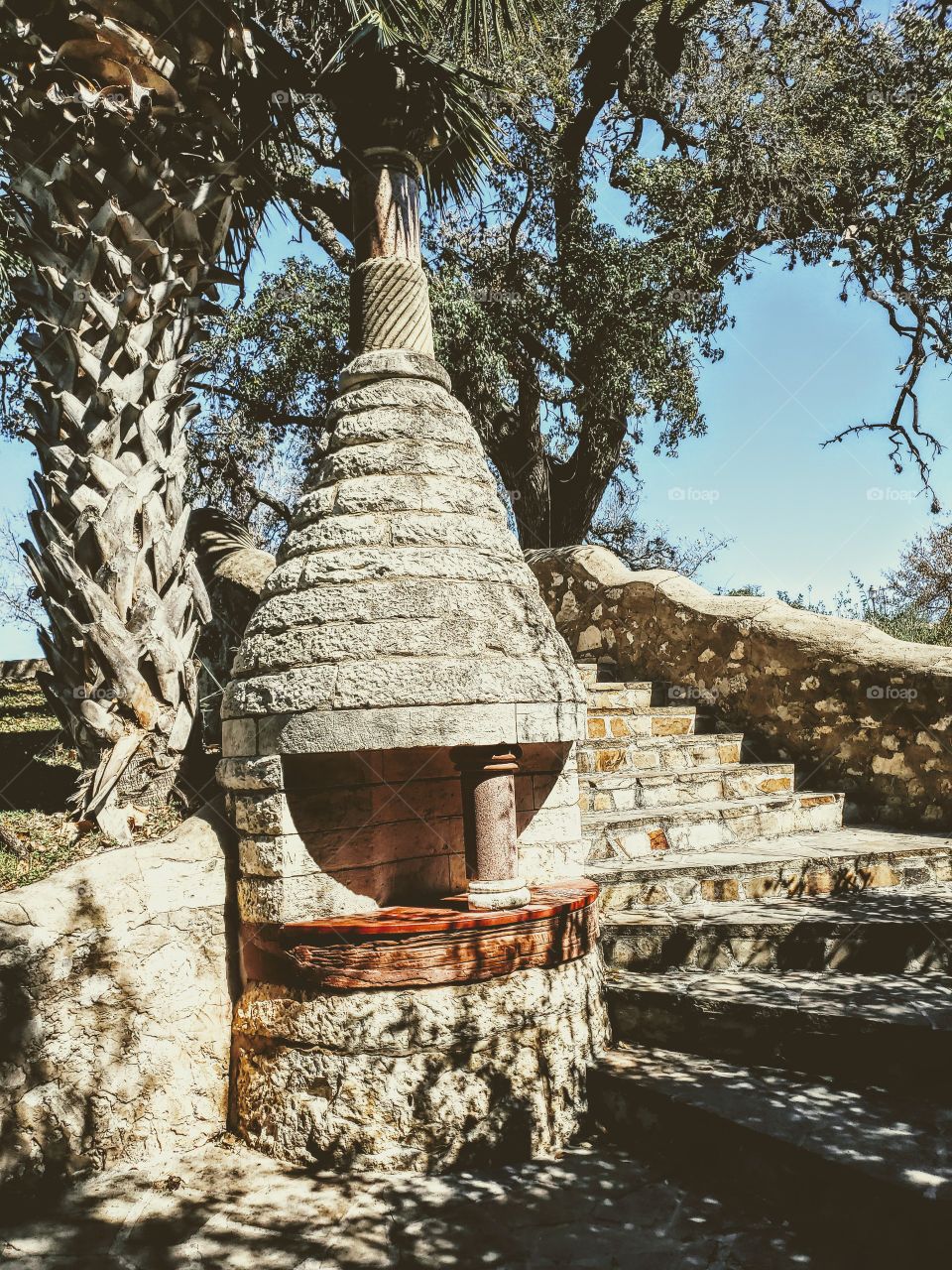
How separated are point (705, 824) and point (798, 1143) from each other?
2.61 metres

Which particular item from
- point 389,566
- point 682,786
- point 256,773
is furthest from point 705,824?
point 256,773

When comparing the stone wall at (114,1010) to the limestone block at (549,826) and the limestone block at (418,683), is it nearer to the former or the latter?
the limestone block at (418,683)

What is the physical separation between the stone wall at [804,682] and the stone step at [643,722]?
13.6 inches

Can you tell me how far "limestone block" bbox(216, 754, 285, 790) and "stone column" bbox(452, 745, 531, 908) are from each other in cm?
70

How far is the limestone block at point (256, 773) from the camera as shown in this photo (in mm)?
3430

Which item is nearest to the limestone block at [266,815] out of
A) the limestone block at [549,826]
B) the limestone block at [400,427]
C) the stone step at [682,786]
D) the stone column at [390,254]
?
the limestone block at [549,826]

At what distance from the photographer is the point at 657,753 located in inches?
239

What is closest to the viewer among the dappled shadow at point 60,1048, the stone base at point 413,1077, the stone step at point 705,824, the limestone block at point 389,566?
the dappled shadow at point 60,1048

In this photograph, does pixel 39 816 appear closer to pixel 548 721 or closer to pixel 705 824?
pixel 548 721

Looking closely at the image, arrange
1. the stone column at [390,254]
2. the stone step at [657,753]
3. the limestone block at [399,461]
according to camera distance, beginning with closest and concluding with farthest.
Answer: the limestone block at [399,461]
the stone column at [390,254]
the stone step at [657,753]

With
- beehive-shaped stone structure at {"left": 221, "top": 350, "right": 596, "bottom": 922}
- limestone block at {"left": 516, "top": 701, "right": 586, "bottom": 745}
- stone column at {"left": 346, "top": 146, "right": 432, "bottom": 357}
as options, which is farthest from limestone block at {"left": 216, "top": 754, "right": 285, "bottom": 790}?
stone column at {"left": 346, "top": 146, "right": 432, "bottom": 357}

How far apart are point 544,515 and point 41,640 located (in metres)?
7.85

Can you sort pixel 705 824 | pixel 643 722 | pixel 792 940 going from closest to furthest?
pixel 792 940 < pixel 705 824 < pixel 643 722

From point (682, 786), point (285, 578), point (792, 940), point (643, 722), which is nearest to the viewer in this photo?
point (285, 578)
